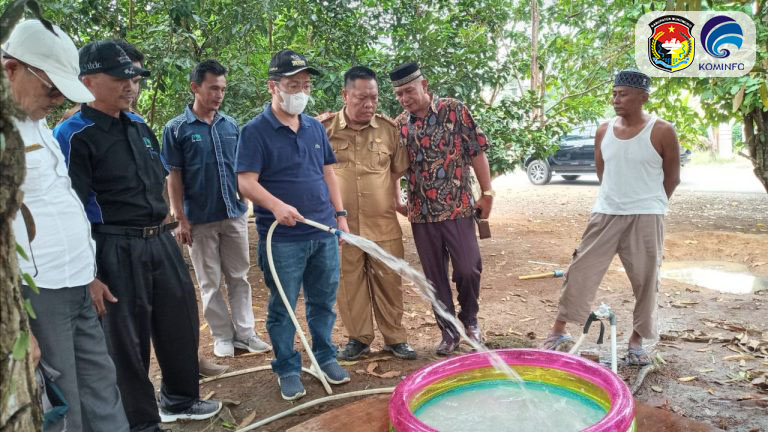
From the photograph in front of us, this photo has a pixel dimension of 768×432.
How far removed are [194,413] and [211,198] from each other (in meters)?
1.47

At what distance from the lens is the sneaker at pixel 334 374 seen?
3.65 metres

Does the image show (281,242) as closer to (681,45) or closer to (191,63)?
(191,63)

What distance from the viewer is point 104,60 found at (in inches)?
99.1

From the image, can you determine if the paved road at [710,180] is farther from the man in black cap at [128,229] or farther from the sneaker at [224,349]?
the man in black cap at [128,229]

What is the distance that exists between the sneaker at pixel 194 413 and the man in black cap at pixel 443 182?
5.59 feet

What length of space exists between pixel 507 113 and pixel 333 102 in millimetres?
2164

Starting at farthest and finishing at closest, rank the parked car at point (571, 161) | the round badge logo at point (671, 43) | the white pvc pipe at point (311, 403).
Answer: the parked car at point (571, 161)
the round badge logo at point (671, 43)
the white pvc pipe at point (311, 403)

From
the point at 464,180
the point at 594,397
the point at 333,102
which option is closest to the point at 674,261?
the point at 464,180

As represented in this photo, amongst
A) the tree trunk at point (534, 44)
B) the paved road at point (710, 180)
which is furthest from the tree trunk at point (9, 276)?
the paved road at point (710, 180)

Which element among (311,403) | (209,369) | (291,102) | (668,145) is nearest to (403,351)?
(311,403)

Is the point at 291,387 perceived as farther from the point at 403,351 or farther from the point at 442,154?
the point at 442,154

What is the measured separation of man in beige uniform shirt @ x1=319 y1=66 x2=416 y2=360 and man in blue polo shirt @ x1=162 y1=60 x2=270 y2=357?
30.0 inches

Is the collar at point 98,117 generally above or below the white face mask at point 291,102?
below

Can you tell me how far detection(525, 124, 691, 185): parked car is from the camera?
1378cm
